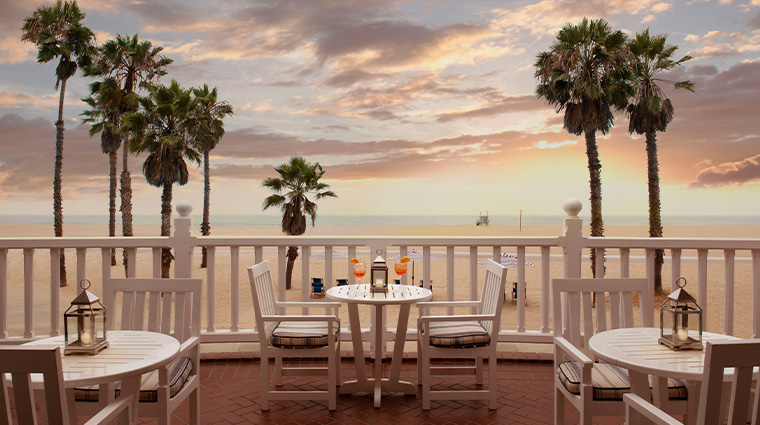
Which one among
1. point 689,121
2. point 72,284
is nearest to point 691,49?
point 689,121

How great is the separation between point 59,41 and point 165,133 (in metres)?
8.29

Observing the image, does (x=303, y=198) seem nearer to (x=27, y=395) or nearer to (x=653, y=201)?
(x=653, y=201)

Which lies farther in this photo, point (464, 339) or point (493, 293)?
point (493, 293)

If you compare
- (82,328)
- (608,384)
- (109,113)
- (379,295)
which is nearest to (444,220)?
(109,113)

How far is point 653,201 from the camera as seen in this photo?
1873cm

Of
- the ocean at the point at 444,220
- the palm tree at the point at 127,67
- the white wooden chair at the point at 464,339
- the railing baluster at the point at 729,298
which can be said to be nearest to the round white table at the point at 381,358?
the white wooden chair at the point at 464,339

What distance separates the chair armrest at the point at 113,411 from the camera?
1.80 meters

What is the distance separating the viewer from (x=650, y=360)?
2.19 meters

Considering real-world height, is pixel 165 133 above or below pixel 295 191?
above

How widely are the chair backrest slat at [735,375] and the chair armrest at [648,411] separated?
0.16m

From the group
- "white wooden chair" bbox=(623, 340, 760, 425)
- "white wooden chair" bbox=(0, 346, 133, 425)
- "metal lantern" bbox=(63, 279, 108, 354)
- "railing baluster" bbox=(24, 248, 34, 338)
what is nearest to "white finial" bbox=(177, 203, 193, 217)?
"railing baluster" bbox=(24, 248, 34, 338)

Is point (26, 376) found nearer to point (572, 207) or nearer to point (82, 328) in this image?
point (82, 328)

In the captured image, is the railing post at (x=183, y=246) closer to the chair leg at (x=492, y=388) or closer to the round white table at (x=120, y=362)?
the round white table at (x=120, y=362)

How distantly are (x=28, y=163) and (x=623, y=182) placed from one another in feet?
193
